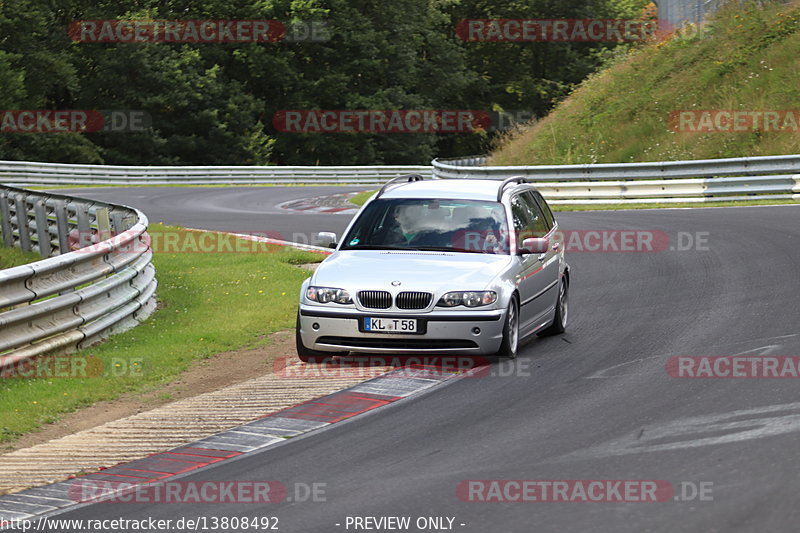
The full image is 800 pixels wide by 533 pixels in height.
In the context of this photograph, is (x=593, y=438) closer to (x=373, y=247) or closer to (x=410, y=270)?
(x=410, y=270)

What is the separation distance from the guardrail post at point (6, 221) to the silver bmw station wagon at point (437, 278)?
11753mm

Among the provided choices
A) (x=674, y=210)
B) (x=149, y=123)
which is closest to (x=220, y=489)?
(x=674, y=210)

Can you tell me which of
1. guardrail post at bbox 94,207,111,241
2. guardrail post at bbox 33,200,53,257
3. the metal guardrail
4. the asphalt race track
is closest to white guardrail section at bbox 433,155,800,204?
guardrail post at bbox 33,200,53,257

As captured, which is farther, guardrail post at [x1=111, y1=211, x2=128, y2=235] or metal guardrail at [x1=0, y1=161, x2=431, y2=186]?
metal guardrail at [x1=0, y1=161, x2=431, y2=186]

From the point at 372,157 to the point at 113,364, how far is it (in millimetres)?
50734

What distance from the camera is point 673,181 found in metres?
26.7

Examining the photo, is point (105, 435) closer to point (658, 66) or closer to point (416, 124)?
point (658, 66)

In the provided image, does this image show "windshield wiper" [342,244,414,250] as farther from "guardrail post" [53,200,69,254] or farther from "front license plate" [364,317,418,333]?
"guardrail post" [53,200,69,254]

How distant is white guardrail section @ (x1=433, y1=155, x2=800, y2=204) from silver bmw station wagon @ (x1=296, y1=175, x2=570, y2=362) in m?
14.8

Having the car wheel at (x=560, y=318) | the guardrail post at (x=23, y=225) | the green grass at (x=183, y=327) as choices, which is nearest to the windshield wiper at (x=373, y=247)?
the green grass at (x=183, y=327)

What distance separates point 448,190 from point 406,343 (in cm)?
213

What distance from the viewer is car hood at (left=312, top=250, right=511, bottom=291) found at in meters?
10.6

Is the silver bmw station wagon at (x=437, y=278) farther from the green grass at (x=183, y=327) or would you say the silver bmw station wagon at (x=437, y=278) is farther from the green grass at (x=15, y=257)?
the green grass at (x=15, y=257)

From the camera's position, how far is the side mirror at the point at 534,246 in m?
11.3
